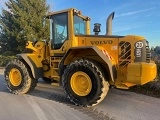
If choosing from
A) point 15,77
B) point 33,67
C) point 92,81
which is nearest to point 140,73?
point 92,81

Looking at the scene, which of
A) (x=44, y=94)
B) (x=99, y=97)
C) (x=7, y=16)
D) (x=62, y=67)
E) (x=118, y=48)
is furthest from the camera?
(x=7, y=16)

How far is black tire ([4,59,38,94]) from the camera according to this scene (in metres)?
6.69

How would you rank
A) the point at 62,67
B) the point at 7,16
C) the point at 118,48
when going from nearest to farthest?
the point at 118,48 < the point at 62,67 < the point at 7,16

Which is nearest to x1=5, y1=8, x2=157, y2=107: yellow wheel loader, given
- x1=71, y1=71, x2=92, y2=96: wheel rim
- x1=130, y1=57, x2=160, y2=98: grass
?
x1=71, y1=71, x2=92, y2=96: wheel rim

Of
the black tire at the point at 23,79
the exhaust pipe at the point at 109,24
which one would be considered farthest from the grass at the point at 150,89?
the black tire at the point at 23,79

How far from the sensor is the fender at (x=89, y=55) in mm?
5336

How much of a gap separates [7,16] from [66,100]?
1730cm

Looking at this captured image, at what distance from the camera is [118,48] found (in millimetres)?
5707

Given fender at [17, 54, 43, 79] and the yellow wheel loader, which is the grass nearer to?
the yellow wheel loader

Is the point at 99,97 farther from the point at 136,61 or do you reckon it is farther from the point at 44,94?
the point at 44,94

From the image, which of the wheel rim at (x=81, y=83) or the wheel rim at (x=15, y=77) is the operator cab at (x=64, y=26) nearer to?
the wheel rim at (x=81, y=83)

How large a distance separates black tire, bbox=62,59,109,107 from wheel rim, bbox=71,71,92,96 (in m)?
0.08

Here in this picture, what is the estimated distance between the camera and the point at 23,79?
6.70 meters

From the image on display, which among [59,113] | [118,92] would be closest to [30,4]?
[118,92]
